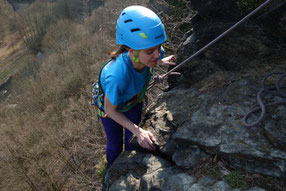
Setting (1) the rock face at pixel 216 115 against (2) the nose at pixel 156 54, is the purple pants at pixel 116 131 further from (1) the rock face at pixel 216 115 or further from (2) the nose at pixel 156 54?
(2) the nose at pixel 156 54

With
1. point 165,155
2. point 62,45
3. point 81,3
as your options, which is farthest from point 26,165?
point 81,3

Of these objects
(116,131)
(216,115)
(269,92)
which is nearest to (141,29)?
(216,115)

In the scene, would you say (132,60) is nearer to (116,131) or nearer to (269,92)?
(116,131)

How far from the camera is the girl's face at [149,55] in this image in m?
1.85

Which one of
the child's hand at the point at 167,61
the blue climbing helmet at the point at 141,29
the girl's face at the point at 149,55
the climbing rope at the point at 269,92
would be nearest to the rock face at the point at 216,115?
the climbing rope at the point at 269,92

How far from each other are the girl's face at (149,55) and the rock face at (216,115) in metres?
0.68

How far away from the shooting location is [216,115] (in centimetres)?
191

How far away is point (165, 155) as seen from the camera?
83.3 inches

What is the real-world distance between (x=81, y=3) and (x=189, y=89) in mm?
25569

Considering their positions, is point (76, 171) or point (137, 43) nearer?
point (137, 43)

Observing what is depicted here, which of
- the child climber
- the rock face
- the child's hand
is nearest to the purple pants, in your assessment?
the rock face

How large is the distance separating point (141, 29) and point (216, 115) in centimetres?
101

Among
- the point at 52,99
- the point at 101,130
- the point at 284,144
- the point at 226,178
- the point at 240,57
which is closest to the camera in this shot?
the point at 284,144

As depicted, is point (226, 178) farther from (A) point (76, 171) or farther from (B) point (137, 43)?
(A) point (76, 171)
